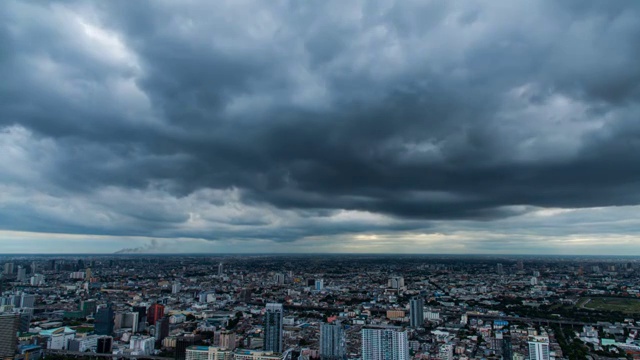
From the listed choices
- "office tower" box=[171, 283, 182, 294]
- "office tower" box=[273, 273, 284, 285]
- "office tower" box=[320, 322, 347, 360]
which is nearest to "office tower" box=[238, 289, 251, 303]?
"office tower" box=[171, 283, 182, 294]

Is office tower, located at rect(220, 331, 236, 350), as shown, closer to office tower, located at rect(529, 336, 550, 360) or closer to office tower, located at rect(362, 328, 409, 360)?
office tower, located at rect(362, 328, 409, 360)

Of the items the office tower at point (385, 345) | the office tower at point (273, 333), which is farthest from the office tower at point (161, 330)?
the office tower at point (385, 345)

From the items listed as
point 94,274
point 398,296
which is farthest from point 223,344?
point 94,274

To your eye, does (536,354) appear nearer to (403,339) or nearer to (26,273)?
(403,339)

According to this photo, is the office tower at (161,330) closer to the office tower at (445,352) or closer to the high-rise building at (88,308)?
the high-rise building at (88,308)

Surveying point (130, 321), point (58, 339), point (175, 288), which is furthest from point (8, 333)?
point (175, 288)

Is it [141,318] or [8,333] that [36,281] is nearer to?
[141,318]

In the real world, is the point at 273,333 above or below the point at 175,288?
above

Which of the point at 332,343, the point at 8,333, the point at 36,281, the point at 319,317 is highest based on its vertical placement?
the point at 36,281
